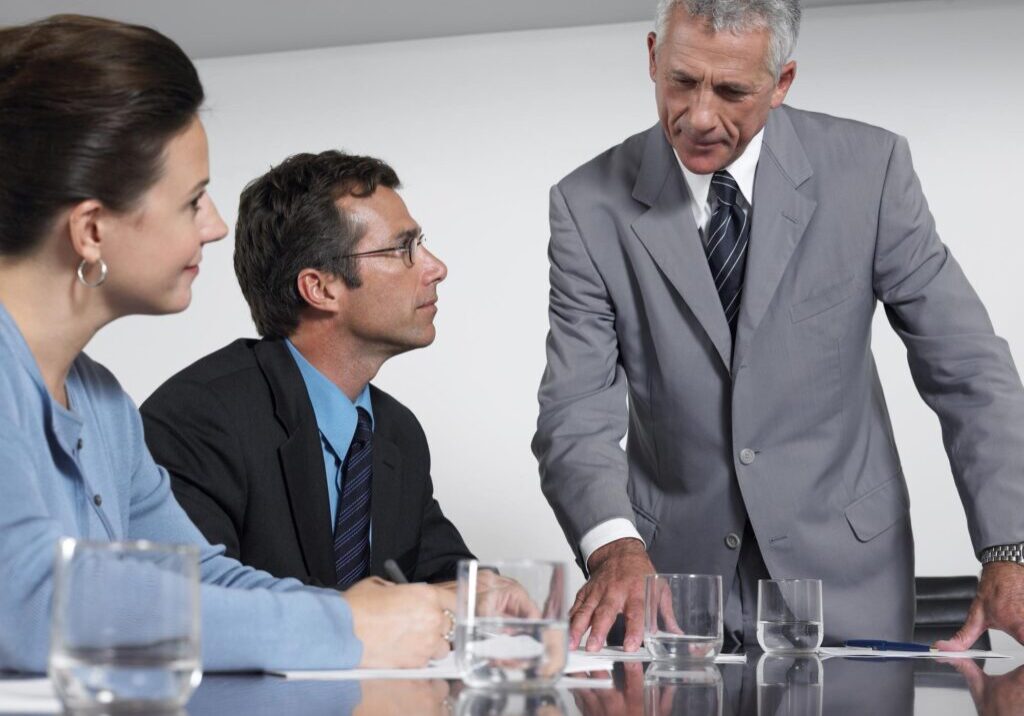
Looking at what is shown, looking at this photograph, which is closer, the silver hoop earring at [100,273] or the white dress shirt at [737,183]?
the silver hoop earring at [100,273]

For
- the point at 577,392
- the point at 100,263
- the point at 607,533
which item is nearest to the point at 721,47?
the point at 577,392

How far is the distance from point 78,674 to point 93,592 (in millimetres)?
53

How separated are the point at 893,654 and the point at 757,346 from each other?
68 centimetres

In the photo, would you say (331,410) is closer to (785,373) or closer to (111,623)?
(785,373)

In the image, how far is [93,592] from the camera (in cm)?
82

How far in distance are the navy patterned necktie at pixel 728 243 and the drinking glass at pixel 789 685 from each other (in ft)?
2.65

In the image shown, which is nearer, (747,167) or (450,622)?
(450,622)

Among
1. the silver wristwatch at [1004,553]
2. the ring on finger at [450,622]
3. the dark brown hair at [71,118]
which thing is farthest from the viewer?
the silver wristwatch at [1004,553]

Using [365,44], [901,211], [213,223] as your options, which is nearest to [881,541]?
[901,211]

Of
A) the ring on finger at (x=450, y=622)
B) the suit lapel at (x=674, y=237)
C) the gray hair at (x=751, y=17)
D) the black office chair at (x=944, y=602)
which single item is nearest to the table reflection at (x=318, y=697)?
the ring on finger at (x=450, y=622)

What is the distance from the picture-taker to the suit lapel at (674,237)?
2299 mm

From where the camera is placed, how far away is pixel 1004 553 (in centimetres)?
209

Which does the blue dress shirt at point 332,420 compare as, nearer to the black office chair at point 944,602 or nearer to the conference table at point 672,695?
the conference table at point 672,695

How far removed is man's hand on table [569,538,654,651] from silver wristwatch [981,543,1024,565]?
1.88ft
